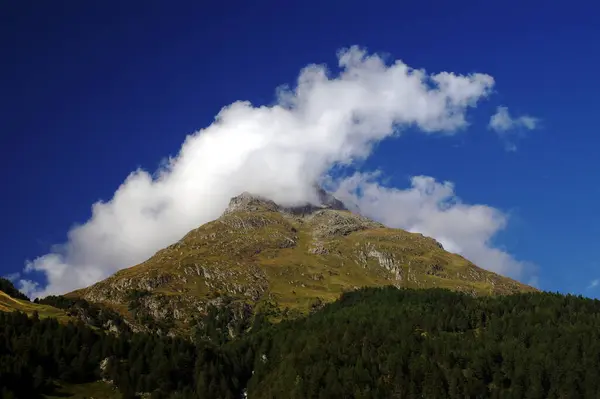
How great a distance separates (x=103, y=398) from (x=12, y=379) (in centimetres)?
3172

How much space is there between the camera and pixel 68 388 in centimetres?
19912

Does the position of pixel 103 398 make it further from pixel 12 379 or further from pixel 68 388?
pixel 12 379

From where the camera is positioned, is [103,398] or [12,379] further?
[103,398]

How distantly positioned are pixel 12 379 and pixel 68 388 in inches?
864

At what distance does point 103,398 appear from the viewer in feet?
655

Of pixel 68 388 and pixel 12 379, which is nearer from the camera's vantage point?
pixel 12 379

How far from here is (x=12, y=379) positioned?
182375 millimetres

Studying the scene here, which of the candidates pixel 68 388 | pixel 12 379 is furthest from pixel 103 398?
pixel 12 379

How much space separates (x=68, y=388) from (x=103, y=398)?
12786mm
